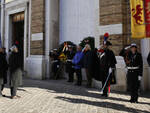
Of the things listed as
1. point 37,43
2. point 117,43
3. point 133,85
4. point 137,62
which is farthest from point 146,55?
point 37,43

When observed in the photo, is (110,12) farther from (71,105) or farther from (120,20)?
(71,105)

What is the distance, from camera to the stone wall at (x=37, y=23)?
35.0ft

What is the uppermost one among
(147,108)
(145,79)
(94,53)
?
(94,53)

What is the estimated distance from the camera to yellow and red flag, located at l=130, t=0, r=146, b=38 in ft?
21.2

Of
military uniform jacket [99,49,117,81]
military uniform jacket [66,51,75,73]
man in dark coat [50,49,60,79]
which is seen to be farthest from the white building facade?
military uniform jacket [99,49,117,81]

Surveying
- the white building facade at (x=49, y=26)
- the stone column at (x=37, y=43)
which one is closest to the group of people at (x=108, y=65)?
the white building facade at (x=49, y=26)

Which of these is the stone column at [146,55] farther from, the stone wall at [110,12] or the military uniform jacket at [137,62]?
the military uniform jacket at [137,62]

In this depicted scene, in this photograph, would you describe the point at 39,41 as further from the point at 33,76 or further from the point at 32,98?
the point at 32,98

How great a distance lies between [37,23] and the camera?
10953 millimetres

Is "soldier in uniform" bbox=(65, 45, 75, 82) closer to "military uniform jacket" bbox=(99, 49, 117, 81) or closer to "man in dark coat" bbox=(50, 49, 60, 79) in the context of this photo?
"man in dark coat" bbox=(50, 49, 60, 79)

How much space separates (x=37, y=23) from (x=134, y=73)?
287 inches

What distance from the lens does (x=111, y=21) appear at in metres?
7.64

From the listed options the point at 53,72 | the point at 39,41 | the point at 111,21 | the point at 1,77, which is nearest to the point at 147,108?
the point at 111,21

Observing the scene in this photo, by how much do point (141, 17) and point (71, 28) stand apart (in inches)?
192
